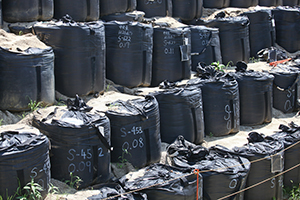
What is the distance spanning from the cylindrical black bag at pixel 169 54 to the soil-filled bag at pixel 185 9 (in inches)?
66.5

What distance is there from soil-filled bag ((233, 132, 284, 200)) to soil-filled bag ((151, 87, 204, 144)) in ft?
2.55

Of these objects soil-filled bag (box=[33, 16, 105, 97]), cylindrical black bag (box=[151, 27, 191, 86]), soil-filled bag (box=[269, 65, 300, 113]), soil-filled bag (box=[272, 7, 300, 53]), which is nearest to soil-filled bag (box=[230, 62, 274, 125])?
soil-filled bag (box=[269, 65, 300, 113])

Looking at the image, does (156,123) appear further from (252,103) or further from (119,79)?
(252,103)

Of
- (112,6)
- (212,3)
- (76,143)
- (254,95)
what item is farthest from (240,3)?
(76,143)

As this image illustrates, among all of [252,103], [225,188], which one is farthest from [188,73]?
[225,188]

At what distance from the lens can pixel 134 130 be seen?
182 inches

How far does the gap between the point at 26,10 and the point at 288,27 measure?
6.65 meters

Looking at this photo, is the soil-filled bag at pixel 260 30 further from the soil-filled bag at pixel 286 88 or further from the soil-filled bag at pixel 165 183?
the soil-filled bag at pixel 165 183

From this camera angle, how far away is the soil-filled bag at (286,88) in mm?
7258

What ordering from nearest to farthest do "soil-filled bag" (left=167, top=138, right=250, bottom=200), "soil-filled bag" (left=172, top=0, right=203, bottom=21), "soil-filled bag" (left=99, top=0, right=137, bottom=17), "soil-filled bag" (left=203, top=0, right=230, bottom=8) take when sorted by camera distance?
"soil-filled bag" (left=167, top=138, right=250, bottom=200), "soil-filled bag" (left=99, top=0, right=137, bottom=17), "soil-filled bag" (left=172, top=0, right=203, bottom=21), "soil-filled bag" (left=203, top=0, right=230, bottom=8)

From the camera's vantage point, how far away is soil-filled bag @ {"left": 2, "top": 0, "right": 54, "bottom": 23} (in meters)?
5.01

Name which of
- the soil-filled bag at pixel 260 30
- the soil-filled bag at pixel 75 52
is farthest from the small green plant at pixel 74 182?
the soil-filled bag at pixel 260 30

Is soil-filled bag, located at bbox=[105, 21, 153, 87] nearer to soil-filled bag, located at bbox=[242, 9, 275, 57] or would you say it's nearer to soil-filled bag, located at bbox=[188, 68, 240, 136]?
soil-filled bag, located at bbox=[188, 68, 240, 136]

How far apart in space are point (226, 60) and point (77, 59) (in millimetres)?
3920
